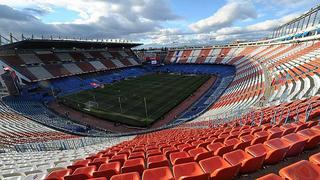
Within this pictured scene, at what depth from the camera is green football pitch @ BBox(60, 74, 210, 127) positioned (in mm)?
38500

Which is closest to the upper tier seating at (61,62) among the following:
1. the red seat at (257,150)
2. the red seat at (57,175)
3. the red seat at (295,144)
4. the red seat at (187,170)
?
the red seat at (57,175)

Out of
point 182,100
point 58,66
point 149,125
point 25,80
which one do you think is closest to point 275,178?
point 149,125

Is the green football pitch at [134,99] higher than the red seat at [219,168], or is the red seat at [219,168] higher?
the red seat at [219,168]

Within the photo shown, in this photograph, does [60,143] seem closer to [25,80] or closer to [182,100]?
[182,100]

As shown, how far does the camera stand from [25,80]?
170 ft

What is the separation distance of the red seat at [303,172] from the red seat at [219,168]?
93 centimetres

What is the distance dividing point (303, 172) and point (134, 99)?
44822 mm

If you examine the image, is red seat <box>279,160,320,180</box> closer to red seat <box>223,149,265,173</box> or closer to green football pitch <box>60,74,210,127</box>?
red seat <box>223,149,265,173</box>

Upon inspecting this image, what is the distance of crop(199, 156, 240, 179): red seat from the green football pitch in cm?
2953

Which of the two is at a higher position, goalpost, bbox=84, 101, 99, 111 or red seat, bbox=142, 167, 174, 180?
red seat, bbox=142, 167, 174, 180

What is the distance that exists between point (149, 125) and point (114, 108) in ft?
34.7

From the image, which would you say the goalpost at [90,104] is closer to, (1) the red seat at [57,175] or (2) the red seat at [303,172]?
(1) the red seat at [57,175]

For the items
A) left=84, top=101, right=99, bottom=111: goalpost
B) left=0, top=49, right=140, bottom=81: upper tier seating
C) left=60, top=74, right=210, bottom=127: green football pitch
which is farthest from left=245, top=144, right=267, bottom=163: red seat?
left=0, top=49, right=140, bottom=81: upper tier seating

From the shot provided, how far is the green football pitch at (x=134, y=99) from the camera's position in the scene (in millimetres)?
38500
